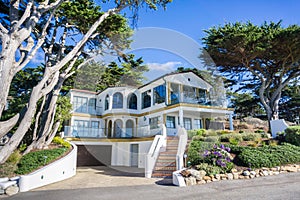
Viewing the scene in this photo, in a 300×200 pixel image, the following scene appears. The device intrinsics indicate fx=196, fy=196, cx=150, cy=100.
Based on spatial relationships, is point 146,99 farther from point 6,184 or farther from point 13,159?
point 6,184

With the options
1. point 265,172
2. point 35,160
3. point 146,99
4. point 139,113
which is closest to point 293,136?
point 265,172

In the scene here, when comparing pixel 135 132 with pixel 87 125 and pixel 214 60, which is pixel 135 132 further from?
pixel 214 60

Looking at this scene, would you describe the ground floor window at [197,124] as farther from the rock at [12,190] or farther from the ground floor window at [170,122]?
the rock at [12,190]

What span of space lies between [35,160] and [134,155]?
8232 millimetres

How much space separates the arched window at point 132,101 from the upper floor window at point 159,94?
256 centimetres

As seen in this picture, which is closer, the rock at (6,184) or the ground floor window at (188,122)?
the rock at (6,184)

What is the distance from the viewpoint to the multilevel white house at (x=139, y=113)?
15547mm

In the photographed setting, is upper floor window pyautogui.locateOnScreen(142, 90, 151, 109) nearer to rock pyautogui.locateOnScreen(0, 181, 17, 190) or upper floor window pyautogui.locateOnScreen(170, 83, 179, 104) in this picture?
upper floor window pyautogui.locateOnScreen(170, 83, 179, 104)

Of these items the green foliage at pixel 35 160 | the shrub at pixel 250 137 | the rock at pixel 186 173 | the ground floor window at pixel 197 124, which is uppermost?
the ground floor window at pixel 197 124

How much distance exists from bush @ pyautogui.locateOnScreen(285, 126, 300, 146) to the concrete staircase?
645cm

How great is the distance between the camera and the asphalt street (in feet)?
17.7

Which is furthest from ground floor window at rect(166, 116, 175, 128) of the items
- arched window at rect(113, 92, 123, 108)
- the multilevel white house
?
arched window at rect(113, 92, 123, 108)

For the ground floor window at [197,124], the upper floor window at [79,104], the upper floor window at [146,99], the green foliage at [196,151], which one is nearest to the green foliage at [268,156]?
the green foliage at [196,151]

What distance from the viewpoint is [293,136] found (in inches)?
430
